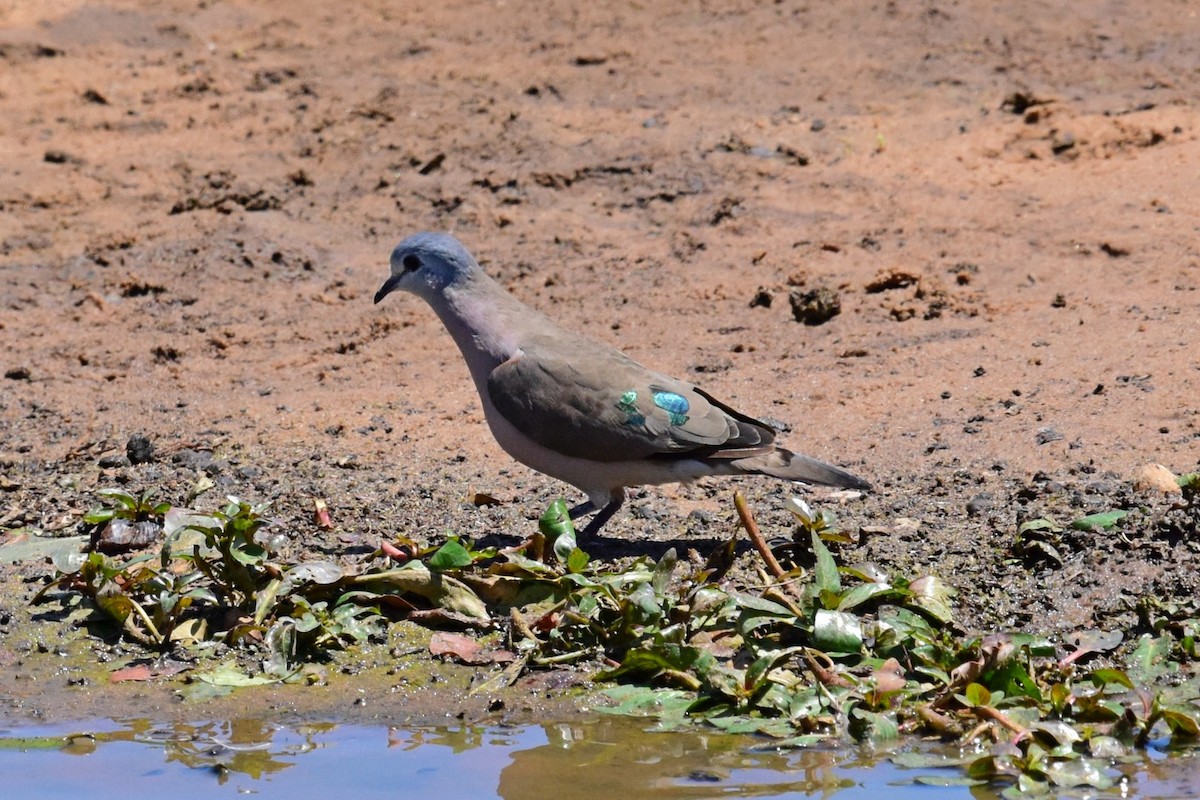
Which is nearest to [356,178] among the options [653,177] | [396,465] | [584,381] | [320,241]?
[320,241]

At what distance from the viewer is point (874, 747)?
4352 millimetres

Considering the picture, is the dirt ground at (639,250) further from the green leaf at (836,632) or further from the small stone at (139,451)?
the green leaf at (836,632)

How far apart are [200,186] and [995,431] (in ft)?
17.5

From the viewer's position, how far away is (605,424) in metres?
5.78

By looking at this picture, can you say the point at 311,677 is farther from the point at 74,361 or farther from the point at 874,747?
the point at 74,361

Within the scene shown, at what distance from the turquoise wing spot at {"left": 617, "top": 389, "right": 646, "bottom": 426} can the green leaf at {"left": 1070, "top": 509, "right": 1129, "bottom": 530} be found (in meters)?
1.51

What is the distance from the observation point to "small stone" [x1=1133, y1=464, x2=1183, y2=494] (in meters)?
5.77

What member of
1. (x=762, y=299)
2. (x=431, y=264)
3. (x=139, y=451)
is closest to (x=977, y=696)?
(x=431, y=264)

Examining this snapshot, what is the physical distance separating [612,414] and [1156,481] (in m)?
1.94

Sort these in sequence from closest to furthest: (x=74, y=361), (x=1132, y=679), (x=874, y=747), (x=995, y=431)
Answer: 1. (x=874, y=747)
2. (x=1132, y=679)
3. (x=995, y=431)
4. (x=74, y=361)

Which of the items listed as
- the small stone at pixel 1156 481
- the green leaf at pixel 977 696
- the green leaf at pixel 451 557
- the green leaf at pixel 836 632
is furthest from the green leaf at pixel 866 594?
the small stone at pixel 1156 481

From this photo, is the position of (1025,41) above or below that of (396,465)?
above

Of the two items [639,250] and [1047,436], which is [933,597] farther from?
[639,250]

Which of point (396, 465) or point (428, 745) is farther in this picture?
point (396, 465)
